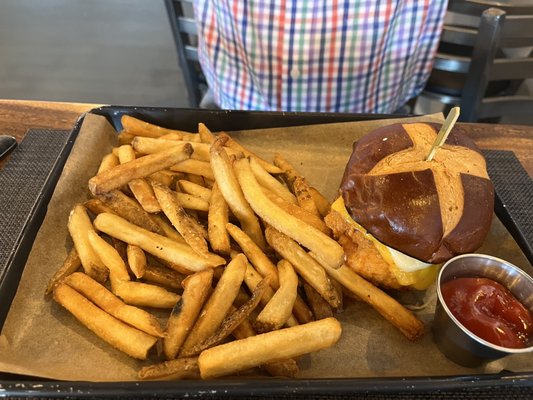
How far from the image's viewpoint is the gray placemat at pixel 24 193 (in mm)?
1704

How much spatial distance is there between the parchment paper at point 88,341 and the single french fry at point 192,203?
0.47 m

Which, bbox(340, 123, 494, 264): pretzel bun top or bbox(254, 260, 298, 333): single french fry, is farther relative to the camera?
bbox(340, 123, 494, 264): pretzel bun top

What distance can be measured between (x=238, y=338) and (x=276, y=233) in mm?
418

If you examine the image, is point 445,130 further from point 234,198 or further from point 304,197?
point 234,198

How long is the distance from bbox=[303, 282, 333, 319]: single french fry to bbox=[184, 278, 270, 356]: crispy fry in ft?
0.79

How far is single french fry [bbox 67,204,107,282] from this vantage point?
5.74 ft

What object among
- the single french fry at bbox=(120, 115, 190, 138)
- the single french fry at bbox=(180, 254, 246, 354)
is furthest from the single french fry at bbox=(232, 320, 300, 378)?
the single french fry at bbox=(120, 115, 190, 138)

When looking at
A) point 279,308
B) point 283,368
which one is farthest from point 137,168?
point 283,368

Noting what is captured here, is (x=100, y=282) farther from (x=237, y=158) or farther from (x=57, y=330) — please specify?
(x=237, y=158)

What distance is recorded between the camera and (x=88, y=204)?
1.95 meters

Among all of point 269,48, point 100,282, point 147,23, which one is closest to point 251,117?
point 269,48

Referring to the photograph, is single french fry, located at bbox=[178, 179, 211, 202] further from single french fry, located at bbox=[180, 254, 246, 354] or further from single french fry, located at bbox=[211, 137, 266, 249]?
single french fry, located at bbox=[180, 254, 246, 354]

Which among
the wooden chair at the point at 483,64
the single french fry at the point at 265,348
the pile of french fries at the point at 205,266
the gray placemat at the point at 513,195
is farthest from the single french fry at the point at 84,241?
the wooden chair at the point at 483,64

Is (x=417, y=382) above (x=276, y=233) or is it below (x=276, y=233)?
below
